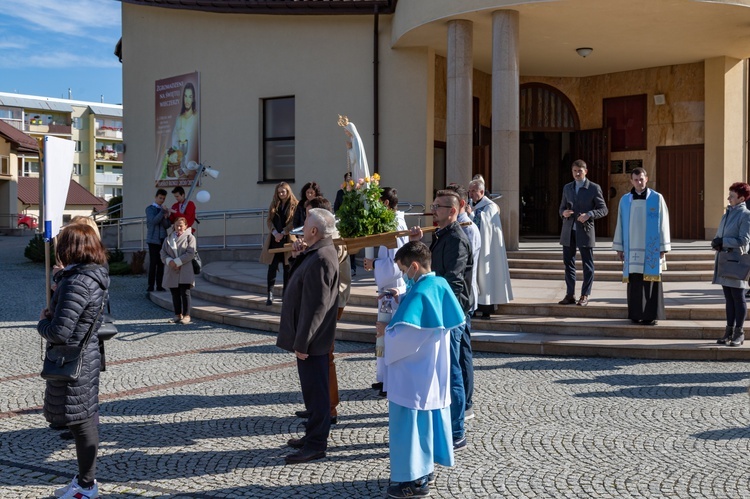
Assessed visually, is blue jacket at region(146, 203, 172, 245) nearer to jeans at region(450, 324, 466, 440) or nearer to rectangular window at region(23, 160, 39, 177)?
jeans at region(450, 324, 466, 440)

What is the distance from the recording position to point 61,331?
4.46 metres

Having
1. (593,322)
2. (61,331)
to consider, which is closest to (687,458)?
(61,331)

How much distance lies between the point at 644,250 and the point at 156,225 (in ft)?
27.4

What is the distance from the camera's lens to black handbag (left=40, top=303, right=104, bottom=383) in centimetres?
450

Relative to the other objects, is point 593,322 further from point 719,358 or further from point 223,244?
point 223,244

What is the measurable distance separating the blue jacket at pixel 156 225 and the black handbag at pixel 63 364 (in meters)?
9.49

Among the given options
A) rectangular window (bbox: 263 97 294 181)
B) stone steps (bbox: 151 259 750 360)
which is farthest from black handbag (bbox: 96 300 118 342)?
rectangular window (bbox: 263 97 294 181)

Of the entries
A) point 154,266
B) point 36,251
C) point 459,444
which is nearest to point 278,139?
point 154,266

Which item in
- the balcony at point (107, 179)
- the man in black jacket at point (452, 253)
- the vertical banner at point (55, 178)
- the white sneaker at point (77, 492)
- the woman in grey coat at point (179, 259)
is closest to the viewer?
the white sneaker at point (77, 492)

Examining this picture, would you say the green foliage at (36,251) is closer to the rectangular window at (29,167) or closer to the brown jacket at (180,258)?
the brown jacket at (180,258)

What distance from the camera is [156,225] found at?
1384 centimetres

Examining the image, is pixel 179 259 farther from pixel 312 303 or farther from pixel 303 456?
pixel 303 456

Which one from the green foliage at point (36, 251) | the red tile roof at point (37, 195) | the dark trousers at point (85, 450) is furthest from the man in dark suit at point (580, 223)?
the red tile roof at point (37, 195)

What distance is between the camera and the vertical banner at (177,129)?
63.6 feet
